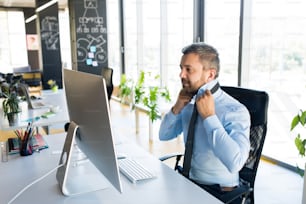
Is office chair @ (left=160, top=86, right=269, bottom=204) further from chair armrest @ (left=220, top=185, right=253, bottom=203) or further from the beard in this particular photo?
the beard

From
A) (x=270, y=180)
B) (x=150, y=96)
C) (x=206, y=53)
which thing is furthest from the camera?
(x=150, y=96)

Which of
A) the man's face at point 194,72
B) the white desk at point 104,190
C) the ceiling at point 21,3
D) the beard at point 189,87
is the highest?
the ceiling at point 21,3

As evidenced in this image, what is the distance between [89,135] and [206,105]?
0.59m

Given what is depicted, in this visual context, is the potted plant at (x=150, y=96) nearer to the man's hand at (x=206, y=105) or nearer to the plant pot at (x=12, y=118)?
the plant pot at (x=12, y=118)

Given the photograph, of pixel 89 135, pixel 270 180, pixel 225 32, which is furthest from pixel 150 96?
pixel 89 135

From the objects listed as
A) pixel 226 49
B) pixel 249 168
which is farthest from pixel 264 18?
pixel 249 168

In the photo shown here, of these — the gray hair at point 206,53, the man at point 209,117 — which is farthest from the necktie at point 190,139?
the gray hair at point 206,53

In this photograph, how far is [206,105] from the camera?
1.50 m

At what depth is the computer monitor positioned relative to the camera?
3.64 ft

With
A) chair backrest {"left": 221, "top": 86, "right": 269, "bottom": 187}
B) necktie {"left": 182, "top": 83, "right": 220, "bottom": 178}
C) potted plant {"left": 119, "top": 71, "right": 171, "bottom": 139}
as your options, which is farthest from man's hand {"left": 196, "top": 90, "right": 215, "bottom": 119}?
potted plant {"left": 119, "top": 71, "right": 171, "bottom": 139}

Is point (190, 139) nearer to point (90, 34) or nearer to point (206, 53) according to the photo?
point (206, 53)

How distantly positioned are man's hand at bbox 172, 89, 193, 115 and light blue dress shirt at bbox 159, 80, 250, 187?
3cm

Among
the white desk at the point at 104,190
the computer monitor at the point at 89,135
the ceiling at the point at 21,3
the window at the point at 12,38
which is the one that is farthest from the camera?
the window at the point at 12,38

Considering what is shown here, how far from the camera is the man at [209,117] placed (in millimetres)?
1465
